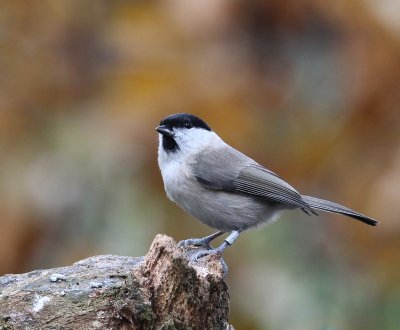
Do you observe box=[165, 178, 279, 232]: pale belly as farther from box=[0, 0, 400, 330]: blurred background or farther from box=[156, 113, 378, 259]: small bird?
box=[0, 0, 400, 330]: blurred background

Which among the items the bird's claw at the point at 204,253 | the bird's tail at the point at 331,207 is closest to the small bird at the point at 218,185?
the bird's tail at the point at 331,207

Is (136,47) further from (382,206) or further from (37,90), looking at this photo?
(382,206)

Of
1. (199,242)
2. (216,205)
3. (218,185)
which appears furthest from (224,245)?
(218,185)

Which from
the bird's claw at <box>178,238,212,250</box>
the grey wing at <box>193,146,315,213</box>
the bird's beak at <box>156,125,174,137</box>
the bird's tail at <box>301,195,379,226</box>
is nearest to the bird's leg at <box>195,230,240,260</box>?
the bird's claw at <box>178,238,212,250</box>

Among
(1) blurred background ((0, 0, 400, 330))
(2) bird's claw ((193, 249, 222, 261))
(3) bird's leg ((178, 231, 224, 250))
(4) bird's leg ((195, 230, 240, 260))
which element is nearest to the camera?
(2) bird's claw ((193, 249, 222, 261))

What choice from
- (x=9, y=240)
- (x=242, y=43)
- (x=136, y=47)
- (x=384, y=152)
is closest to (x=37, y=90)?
(x=136, y=47)

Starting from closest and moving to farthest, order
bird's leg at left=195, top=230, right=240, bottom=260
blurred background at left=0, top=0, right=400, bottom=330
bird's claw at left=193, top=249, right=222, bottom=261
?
bird's claw at left=193, top=249, right=222, bottom=261 → bird's leg at left=195, top=230, right=240, bottom=260 → blurred background at left=0, top=0, right=400, bottom=330

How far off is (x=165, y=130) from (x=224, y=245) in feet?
2.53

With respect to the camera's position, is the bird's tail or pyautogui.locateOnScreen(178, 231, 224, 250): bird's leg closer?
pyautogui.locateOnScreen(178, 231, 224, 250): bird's leg

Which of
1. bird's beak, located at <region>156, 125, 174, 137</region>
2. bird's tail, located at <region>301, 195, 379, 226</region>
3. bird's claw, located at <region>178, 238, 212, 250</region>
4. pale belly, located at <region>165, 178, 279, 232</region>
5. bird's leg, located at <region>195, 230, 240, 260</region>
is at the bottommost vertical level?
bird's claw, located at <region>178, 238, 212, 250</region>

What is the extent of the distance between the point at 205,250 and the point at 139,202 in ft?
1.87

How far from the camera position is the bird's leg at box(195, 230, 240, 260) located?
3436mm

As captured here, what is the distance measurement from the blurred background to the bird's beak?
0.06 m

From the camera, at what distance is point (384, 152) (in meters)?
4.12
